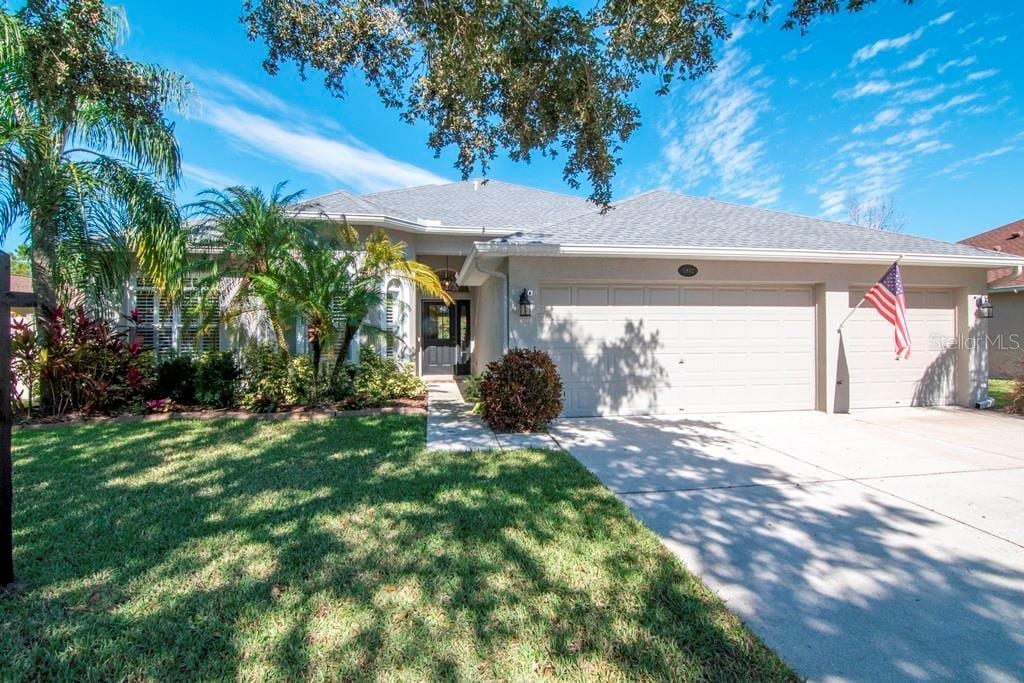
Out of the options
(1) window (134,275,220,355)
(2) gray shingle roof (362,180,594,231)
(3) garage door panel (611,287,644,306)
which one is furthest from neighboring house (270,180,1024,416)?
(1) window (134,275,220,355)

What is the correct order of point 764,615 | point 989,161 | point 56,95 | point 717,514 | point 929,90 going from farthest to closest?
point 989,161, point 929,90, point 56,95, point 717,514, point 764,615

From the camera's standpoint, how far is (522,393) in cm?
687

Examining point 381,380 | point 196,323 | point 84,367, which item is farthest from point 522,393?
point 196,323

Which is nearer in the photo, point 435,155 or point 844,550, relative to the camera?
point 844,550

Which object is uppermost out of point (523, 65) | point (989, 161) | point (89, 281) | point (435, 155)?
point (989, 161)

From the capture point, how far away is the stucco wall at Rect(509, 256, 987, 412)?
7922 mm

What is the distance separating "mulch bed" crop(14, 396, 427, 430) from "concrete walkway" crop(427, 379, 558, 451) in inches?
22.4

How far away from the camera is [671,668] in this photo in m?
2.19

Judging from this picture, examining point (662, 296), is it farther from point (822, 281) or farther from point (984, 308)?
point (984, 308)

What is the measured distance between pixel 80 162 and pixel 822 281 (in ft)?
41.8

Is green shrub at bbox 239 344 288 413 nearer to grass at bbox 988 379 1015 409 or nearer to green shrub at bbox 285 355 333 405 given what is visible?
green shrub at bbox 285 355 333 405

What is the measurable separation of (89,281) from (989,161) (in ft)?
73.7

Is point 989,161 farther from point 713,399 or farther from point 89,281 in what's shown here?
point 89,281

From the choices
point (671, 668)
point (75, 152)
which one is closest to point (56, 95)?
point (75, 152)
